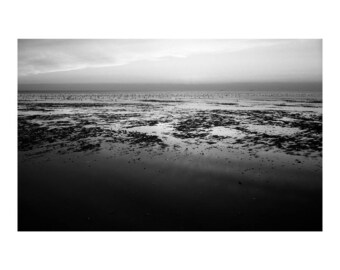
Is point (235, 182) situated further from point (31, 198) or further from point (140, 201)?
point (31, 198)

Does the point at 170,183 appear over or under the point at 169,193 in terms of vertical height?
over

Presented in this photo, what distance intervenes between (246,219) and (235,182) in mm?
1539

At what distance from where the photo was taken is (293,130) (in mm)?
12625

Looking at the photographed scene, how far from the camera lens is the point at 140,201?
5.23 m

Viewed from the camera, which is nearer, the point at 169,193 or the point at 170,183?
the point at 169,193

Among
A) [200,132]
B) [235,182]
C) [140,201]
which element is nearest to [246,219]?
[235,182]

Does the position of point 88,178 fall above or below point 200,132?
below
